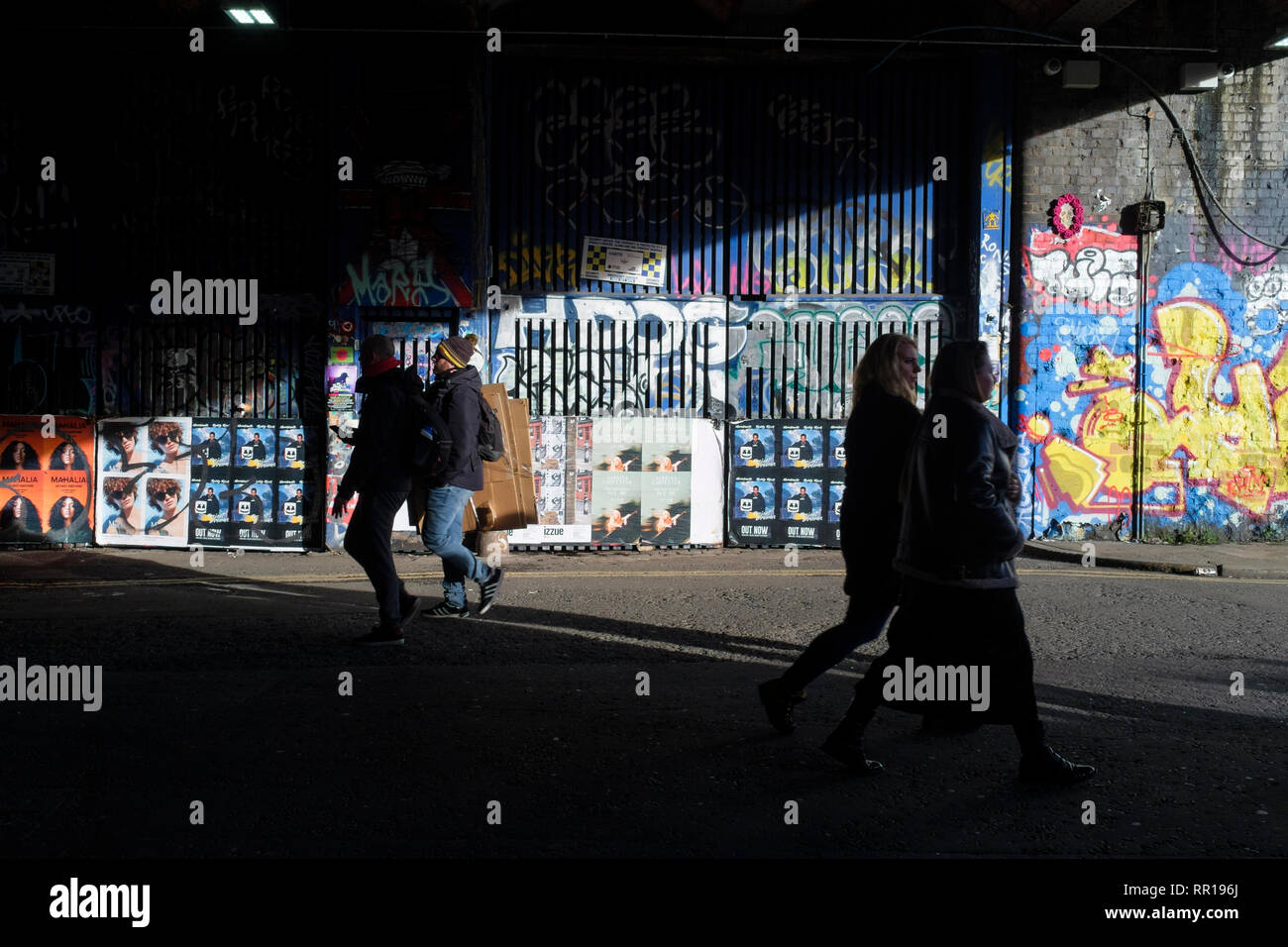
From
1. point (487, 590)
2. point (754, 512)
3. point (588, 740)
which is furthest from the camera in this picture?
point (754, 512)

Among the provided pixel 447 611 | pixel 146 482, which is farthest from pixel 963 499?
pixel 146 482

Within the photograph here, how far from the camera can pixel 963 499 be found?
449 centimetres

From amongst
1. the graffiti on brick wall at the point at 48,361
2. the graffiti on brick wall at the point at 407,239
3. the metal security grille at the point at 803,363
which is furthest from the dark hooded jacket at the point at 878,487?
the graffiti on brick wall at the point at 48,361

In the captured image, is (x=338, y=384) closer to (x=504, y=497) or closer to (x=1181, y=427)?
(x=504, y=497)

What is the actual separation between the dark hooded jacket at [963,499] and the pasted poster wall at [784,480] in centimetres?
754

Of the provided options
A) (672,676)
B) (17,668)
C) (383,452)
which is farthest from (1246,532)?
(17,668)

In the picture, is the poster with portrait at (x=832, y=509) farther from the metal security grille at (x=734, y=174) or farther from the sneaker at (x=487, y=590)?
the sneaker at (x=487, y=590)

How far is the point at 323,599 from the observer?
29.1 ft

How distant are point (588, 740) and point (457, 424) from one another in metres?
2.96

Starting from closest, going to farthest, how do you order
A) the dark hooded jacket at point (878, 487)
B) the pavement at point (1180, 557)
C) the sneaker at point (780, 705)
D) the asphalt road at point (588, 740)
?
the asphalt road at point (588, 740) < the dark hooded jacket at point (878, 487) < the sneaker at point (780, 705) < the pavement at point (1180, 557)

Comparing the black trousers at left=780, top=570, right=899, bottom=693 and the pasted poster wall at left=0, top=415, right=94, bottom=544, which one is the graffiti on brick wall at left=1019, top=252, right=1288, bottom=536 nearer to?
the black trousers at left=780, top=570, right=899, bottom=693

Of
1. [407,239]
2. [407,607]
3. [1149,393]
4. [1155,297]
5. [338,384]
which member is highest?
[407,239]

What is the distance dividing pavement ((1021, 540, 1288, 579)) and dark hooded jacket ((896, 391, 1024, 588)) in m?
7.15

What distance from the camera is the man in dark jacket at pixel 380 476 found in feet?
23.2
